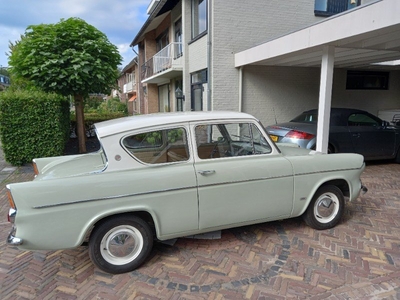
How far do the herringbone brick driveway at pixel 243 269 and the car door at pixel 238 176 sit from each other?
1.32 feet

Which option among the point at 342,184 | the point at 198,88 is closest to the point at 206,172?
the point at 342,184

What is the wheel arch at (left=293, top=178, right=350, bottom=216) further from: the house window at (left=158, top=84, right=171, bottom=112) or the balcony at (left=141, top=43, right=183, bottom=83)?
the house window at (left=158, top=84, right=171, bottom=112)

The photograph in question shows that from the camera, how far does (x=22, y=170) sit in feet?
22.0

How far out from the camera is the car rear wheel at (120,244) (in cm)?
267

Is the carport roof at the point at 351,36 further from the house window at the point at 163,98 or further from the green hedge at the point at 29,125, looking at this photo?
the house window at the point at 163,98

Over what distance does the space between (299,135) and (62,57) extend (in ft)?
20.6

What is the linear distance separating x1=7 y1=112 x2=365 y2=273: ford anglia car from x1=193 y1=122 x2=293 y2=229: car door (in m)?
0.01

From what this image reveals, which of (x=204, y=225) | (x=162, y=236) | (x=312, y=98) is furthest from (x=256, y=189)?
(x=312, y=98)

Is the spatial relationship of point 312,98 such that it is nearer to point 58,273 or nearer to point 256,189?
point 256,189

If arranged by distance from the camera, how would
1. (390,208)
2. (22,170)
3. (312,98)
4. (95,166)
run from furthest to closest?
(312,98), (22,170), (390,208), (95,166)

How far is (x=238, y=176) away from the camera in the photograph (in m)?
3.01

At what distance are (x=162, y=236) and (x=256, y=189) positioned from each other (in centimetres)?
113

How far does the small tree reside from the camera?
7234mm

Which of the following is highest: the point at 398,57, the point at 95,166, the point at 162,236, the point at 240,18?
the point at 240,18
